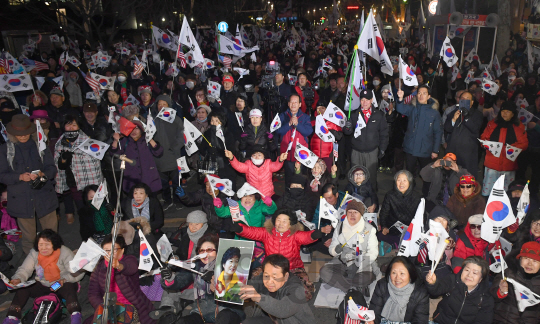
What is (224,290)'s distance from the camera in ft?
12.1

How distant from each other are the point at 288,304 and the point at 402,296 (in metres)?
1.06

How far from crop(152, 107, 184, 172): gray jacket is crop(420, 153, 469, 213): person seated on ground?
13.1 feet

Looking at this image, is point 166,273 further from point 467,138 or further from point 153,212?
point 467,138

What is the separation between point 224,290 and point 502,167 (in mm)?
4890

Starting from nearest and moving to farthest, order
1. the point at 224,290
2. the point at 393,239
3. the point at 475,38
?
the point at 224,290, the point at 393,239, the point at 475,38

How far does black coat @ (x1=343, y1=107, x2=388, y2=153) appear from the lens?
6605mm

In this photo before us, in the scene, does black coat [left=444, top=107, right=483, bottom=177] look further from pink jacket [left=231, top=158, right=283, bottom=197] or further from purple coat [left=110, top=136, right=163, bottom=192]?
purple coat [left=110, top=136, right=163, bottom=192]

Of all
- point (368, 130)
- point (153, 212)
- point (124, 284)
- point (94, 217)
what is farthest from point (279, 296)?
point (368, 130)

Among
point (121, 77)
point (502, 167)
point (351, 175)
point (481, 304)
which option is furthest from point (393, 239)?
point (121, 77)

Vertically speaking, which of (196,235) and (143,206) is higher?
(143,206)

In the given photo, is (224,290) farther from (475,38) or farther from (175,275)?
(475,38)

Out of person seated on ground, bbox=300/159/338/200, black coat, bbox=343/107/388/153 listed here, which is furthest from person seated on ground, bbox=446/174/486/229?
person seated on ground, bbox=300/159/338/200

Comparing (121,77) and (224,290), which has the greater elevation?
(121,77)

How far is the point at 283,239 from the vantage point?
4797 millimetres
